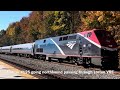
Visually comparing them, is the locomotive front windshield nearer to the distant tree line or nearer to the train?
the train

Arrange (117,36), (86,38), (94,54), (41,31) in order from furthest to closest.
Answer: (41,31) → (117,36) → (86,38) → (94,54)

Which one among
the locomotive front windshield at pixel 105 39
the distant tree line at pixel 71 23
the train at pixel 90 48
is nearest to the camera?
the train at pixel 90 48

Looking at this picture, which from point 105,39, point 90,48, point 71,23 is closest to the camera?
point 105,39

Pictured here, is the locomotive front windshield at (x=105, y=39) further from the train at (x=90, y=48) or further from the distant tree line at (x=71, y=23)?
the distant tree line at (x=71, y=23)

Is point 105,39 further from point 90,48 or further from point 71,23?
point 71,23

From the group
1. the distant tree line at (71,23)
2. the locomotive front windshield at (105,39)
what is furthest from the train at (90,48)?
the distant tree line at (71,23)

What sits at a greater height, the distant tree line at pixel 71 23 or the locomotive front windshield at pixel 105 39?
the distant tree line at pixel 71 23

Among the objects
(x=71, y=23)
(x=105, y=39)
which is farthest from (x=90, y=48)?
(x=71, y=23)

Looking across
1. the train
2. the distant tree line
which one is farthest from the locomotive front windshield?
the distant tree line
